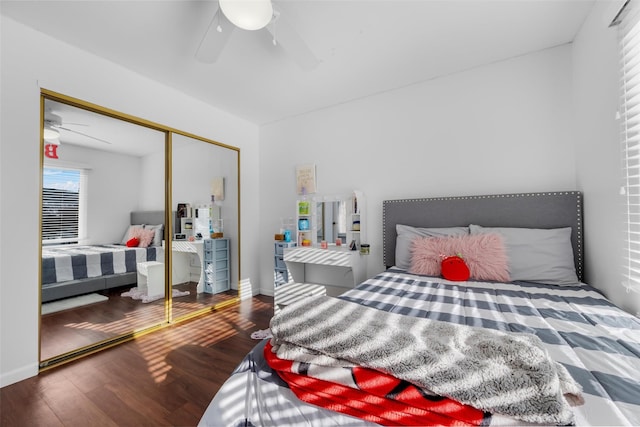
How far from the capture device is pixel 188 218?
9.55 ft

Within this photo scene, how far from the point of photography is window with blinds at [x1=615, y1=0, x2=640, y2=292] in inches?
51.9

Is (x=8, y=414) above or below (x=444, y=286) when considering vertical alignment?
below

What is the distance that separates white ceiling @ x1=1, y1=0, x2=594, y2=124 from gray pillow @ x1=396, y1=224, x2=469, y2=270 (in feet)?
5.01

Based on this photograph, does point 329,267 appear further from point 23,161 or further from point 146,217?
point 23,161

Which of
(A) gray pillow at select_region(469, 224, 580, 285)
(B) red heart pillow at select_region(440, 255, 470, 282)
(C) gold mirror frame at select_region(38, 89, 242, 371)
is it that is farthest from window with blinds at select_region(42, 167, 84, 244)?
(A) gray pillow at select_region(469, 224, 580, 285)

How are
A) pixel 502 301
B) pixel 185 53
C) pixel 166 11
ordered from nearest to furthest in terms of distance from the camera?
1. pixel 502 301
2. pixel 166 11
3. pixel 185 53

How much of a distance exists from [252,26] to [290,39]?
0.36 metres

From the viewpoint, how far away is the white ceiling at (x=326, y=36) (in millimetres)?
1736

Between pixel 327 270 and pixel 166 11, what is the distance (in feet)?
9.18

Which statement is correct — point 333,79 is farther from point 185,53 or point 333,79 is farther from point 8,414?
point 8,414

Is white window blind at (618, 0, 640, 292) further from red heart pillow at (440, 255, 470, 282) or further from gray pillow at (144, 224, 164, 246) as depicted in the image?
gray pillow at (144, 224, 164, 246)

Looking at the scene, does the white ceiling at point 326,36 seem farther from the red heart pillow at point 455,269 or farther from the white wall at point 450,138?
the red heart pillow at point 455,269

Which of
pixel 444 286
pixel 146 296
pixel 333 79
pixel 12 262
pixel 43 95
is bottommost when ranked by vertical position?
pixel 146 296

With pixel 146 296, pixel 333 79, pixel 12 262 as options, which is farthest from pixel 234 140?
pixel 12 262
